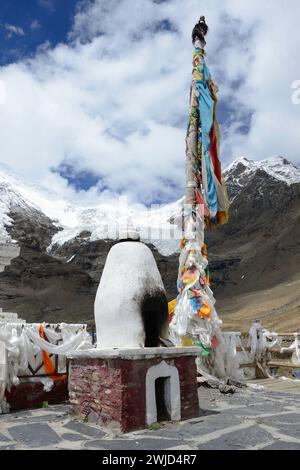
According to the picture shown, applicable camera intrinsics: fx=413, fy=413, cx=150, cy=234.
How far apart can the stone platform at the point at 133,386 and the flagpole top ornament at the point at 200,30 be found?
11.2 metres

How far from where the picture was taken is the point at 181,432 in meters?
5.58

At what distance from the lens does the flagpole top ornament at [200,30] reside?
13.9 m

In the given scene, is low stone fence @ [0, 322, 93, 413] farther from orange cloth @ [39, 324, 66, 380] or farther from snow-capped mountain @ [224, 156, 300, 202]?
snow-capped mountain @ [224, 156, 300, 202]

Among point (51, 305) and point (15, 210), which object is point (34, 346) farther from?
point (15, 210)

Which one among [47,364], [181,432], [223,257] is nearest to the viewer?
[181,432]

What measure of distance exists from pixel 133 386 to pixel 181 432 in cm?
88

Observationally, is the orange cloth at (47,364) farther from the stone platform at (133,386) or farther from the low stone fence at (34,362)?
the stone platform at (133,386)

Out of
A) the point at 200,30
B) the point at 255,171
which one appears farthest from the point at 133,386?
the point at 255,171

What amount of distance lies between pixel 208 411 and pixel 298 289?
32.1 m

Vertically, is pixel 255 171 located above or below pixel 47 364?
above

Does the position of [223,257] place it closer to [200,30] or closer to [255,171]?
[255,171]

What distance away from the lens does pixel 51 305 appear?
42.5 meters

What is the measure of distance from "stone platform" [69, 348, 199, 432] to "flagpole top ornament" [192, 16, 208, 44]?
11152 millimetres
